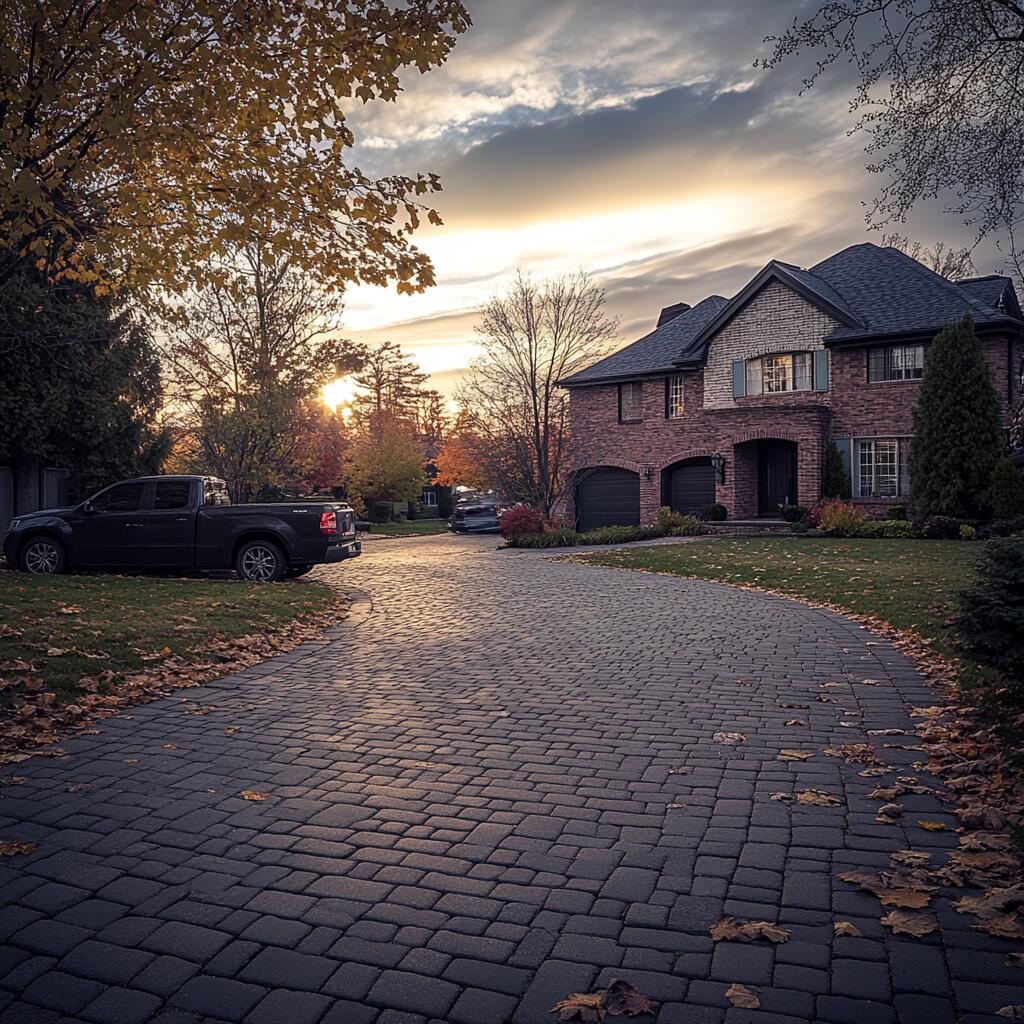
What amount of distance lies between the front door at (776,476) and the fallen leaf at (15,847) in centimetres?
2771

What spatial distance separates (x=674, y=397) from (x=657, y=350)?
2859 millimetres

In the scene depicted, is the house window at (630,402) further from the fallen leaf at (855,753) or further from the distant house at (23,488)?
the fallen leaf at (855,753)

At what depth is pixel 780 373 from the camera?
29.5m

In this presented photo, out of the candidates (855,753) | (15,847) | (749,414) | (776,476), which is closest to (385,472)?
(749,414)

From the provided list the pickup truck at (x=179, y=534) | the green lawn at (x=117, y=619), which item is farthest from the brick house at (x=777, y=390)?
the green lawn at (x=117, y=619)

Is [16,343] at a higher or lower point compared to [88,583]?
higher

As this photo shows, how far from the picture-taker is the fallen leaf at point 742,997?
2.81 m

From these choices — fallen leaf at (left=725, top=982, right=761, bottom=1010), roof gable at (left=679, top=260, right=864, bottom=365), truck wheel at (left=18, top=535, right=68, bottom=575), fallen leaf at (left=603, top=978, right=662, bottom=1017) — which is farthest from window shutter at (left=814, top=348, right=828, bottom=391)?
fallen leaf at (left=603, top=978, right=662, bottom=1017)

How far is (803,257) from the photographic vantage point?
31.2 meters

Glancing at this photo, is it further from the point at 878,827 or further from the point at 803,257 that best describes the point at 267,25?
the point at 803,257

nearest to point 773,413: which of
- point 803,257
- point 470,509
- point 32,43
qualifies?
point 803,257

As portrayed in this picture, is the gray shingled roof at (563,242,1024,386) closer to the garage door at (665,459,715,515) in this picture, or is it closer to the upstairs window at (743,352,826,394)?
the upstairs window at (743,352,826,394)

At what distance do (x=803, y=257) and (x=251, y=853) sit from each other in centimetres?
3152

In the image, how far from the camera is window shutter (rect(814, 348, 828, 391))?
28156 millimetres
